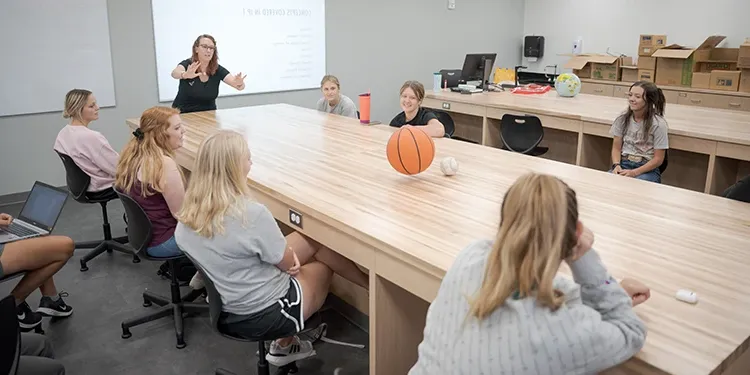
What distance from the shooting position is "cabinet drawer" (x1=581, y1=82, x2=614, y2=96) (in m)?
7.38

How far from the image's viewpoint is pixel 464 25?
26.5 feet

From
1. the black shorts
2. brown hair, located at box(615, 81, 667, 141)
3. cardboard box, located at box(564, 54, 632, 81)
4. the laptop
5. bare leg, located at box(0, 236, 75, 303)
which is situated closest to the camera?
the black shorts

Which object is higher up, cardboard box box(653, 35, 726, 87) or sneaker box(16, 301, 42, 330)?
cardboard box box(653, 35, 726, 87)

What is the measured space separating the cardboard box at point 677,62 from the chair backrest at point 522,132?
9.32ft

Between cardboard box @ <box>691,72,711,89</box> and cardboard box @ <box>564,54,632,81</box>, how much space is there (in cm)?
98

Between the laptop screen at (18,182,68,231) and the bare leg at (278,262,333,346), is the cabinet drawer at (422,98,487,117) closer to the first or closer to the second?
the bare leg at (278,262,333,346)

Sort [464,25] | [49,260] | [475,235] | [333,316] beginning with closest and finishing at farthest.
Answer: [475,235] < [49,260] < [333,316] < [464,25]

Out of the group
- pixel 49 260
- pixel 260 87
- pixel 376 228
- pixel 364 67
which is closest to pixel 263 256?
pixel 376 228

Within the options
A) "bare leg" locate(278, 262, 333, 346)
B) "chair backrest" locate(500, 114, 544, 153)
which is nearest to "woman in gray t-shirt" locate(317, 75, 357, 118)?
"chair backrest" locate(500, 114, 544, 153)

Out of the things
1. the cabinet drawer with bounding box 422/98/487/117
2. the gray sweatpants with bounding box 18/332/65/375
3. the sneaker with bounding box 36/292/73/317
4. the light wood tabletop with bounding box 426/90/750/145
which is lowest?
the sneaker with bounding box 36/292/73/317

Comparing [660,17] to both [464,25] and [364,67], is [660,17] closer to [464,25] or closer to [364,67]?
[464,25]

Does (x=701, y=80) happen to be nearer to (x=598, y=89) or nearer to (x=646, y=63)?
(x=646, y=63)

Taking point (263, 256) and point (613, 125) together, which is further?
point (613, 125)

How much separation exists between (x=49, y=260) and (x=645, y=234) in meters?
2.56
